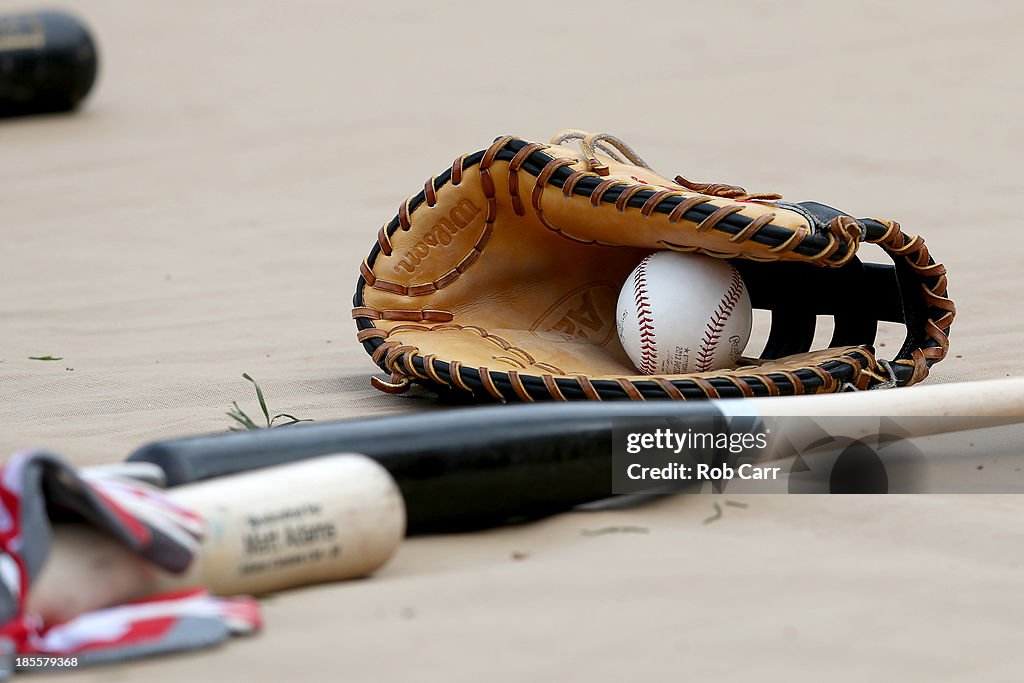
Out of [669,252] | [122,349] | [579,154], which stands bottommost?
[122,349]

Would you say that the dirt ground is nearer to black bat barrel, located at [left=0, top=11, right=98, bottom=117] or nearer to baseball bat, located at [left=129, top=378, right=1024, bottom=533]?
baseball bat, located at [left=129, top=378, right=1024, bottom=533]

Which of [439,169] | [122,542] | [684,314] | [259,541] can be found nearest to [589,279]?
[684,314]

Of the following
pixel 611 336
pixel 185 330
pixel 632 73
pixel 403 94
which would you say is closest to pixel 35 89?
pixel 403 94

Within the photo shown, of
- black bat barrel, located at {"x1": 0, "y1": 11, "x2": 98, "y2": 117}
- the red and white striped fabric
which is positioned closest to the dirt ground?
the red and white striped fabric

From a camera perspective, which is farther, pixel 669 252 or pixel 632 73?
pixel 632 73

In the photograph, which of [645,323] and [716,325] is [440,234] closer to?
[645,323]

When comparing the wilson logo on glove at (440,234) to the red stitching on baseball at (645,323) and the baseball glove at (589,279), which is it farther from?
the red stitching on baseball at (645,323)

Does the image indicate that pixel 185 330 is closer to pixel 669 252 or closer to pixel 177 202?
pixel 669 252

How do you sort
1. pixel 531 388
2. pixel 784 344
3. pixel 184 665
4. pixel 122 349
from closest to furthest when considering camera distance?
pixel 184 665 < pixel 531 388 < pixel 784 344 < pixel 122 349
